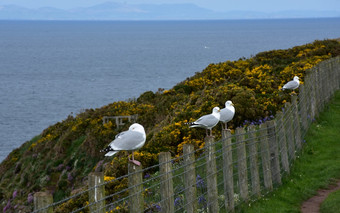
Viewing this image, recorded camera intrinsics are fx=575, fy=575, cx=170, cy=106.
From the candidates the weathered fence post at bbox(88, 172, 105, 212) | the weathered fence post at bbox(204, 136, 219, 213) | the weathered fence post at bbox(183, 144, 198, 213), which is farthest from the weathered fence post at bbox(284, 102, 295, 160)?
the weathered fence post at bbox(88, 172, 105, 212)

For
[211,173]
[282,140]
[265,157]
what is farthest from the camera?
[282,140]

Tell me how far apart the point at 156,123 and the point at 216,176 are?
15.0 meters

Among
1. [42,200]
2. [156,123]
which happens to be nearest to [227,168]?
[42,200]

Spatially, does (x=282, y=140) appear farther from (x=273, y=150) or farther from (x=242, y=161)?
(x=242, y=161)

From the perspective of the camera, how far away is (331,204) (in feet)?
36.5

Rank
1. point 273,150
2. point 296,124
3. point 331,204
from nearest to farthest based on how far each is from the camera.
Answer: point 331,204 → point 273,150 → point 296,124

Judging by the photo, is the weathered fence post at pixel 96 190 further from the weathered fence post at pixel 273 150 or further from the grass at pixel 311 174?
the weathered fence post at pixel 273 150

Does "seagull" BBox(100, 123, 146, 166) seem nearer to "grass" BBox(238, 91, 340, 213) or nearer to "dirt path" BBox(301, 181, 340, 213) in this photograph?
"grass" BBox(238, 91, 340, 213)

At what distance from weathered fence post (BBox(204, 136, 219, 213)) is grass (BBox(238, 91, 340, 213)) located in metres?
1.19

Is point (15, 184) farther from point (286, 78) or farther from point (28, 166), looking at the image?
point (286, 78)

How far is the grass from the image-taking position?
11.3 meters

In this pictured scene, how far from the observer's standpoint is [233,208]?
1050 cm

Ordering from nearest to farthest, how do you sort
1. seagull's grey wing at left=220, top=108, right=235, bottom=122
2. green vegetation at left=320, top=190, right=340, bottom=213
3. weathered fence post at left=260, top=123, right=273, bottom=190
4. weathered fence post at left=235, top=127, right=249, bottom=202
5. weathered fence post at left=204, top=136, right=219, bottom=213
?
1. weathered fence post at left=204, top=136, right=219, bottom=213
2. weathered fence post at left=235, top=127, right=249, bottom=202
3. green vegetation at left=320, top=190, right=340, bottom=213
4. weathered fence post at left=260, top=123, right=273, bottom=190
5. seagull's grey wing at left=220, top=108, right=235, bottom=122

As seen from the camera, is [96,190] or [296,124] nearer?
[96,190]
